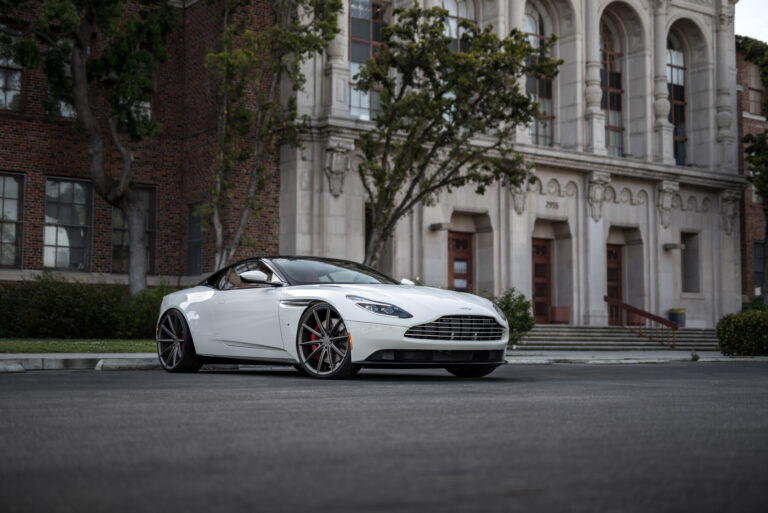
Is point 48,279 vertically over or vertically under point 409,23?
under

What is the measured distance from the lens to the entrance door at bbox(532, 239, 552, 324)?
33500 mm

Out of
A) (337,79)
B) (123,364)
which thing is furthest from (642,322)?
(123,364)

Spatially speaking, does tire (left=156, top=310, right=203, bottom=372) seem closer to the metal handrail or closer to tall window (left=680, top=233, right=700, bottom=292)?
the metal handrail

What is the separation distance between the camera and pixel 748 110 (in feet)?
130

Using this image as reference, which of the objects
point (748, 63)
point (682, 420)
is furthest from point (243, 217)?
point (748, 63)

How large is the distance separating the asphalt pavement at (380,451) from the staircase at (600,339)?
62.1 ft

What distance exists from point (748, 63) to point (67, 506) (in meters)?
41.1

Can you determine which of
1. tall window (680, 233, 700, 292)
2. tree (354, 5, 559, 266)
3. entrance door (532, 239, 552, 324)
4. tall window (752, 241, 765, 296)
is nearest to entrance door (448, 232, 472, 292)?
entrance door (532, 239, 552, 324)

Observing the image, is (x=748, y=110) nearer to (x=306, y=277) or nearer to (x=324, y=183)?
(x=324, y=183)

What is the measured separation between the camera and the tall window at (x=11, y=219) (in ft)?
84.7

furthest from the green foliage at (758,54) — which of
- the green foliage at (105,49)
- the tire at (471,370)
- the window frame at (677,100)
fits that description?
the tire at (471,370)

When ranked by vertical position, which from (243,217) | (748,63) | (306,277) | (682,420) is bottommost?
(682,420)

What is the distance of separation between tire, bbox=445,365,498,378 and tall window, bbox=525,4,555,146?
2332 centimetres

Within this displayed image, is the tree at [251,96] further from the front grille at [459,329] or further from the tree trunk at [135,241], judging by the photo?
the front grille at [459,329]
